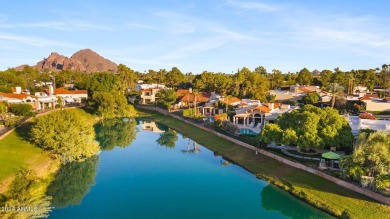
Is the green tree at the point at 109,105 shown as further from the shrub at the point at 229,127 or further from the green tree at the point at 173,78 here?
the green tree at the point at 173,78

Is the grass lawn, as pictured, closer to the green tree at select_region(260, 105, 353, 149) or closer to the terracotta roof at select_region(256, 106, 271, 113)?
the green tree at select_region(260, 105, 353, 149)

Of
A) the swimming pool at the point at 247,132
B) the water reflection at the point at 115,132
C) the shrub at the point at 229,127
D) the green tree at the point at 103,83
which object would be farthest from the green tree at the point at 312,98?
the green tree at the point at 103,83

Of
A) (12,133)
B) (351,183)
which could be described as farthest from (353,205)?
(12,133)

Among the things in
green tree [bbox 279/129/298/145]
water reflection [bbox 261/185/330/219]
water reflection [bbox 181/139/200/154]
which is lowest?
water reflection [bbox 261/185/330/219]

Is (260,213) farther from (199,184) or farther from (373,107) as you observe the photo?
(373,107)

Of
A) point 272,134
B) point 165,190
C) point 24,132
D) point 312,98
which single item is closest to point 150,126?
point 24,132

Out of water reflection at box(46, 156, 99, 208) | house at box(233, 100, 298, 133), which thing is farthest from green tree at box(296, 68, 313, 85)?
water reflection at box(46, 156, 99, 208)
